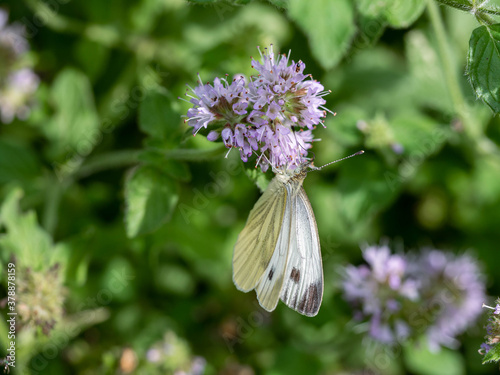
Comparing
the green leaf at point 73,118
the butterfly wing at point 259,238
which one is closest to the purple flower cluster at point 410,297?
the butterfly wing at point 259,238

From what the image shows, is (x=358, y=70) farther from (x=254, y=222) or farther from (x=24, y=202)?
(x=24, y=202)

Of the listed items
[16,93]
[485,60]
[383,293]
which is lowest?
[383,293]

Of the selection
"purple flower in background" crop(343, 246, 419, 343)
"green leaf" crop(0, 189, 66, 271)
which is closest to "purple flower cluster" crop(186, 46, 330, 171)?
"purple flower in background" crop(343, 246, 419, 343)

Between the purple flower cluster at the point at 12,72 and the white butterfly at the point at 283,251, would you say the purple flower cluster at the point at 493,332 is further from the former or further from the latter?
the purple flower cluster at the point at 12,72

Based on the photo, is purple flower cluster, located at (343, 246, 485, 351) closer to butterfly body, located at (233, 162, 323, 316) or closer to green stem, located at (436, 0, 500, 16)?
butterfly body, located at (233, 162, 323, 316)

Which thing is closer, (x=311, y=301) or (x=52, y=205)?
(x=311, y=301)

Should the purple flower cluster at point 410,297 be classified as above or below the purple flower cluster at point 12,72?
below

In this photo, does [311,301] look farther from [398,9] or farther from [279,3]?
[398,9]

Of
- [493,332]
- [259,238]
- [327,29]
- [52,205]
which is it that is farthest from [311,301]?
[52,205]
